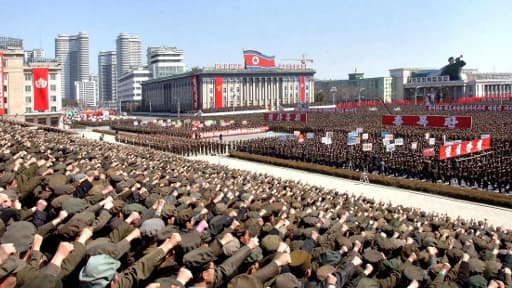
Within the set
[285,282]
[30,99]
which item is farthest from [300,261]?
[30,99]

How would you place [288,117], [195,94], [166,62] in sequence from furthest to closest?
[166,62], [195,94], [288,117]

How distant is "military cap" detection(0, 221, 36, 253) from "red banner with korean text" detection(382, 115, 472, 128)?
119 ft

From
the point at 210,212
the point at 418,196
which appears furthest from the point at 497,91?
the point at 210,212

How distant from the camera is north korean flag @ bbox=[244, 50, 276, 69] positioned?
10862 centimetres

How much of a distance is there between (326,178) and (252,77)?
8723 centimetres

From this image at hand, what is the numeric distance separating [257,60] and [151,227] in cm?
10745

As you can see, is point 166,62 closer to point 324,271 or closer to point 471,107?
point 471,107

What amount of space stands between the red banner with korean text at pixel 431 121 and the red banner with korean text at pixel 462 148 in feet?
29.8

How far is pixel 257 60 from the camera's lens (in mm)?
111000

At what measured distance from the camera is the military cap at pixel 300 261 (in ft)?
17.8

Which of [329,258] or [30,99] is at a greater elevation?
[30,99]

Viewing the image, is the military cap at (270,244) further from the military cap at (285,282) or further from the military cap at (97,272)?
the military cap at (97,272)

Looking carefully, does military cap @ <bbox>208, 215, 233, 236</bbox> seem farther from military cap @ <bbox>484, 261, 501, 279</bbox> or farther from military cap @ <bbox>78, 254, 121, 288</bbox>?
military cap @ <bbox>484, 261, 501, 279</bbox>

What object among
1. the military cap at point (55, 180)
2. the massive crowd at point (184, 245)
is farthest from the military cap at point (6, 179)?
the military cap at point (55, 180)
